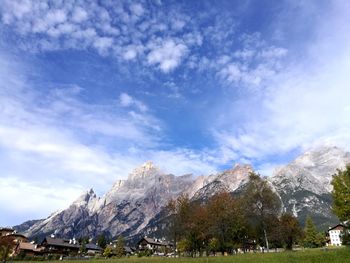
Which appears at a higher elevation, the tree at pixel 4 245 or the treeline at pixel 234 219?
the treeline at pixel 234 219

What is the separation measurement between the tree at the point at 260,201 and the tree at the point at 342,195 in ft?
91.1

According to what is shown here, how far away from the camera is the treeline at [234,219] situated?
256 ft

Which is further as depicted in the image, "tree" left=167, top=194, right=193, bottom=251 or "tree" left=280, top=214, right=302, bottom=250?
"tree" left=280, top=214, right=302, bottom=250

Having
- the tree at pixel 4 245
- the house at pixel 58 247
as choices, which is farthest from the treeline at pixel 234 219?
the house at pixel 58 247

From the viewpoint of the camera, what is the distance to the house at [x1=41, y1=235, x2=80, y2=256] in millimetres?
148625

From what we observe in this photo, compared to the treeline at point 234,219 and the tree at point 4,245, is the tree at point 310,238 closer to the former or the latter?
the treeline at point 234,219

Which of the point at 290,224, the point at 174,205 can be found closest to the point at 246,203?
the point at 174,205

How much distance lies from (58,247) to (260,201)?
112279 millimetres

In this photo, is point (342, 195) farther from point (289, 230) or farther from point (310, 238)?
point (310, 238)

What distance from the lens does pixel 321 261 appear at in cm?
2742

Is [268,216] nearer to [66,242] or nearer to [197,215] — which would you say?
[197,215]

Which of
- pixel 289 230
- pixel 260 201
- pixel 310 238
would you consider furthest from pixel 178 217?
pixel 310 238

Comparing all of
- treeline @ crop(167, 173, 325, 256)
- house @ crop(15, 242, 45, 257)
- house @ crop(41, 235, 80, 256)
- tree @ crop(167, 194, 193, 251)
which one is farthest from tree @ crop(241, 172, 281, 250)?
house @ crop(41, 235, 80, 256)

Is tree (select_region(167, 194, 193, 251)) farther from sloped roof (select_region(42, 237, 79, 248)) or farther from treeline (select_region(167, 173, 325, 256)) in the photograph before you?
sloped roof (select_region(42, 237, 79, 248))
